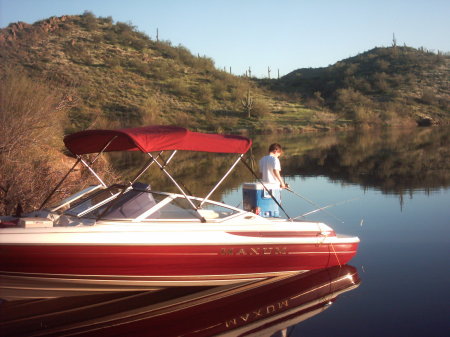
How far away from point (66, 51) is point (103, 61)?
466 centimetres

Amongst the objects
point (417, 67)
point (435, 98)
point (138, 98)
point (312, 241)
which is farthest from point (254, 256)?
point (417, 67)

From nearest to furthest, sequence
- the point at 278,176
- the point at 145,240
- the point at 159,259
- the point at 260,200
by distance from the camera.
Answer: the point at 145,240 < the point at 159,259 < the point at 260,200 < the point at 278,176

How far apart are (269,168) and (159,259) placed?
323cm

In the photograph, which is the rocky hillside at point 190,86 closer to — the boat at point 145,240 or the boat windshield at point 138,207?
the boat windshield at point 138,207

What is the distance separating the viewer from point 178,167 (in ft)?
84.3

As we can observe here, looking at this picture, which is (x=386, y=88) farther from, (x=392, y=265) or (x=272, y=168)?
(x=392, y=265)

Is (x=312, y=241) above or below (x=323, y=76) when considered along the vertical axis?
below

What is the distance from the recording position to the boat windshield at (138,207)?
7340mm

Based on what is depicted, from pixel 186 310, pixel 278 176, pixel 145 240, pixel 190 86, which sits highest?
pixel 190 86

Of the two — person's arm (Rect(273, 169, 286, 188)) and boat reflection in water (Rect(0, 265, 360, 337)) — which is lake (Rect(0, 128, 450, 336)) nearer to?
boat reflection in water (Rect(0, 265, 360, 337))

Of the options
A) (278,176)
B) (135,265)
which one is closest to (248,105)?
(278,176)

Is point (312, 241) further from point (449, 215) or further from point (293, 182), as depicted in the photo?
point (293, 182)

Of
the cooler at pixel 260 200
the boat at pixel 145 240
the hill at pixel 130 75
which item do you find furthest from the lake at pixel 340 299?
the hill at pixel 130 75

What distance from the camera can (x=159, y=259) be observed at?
23.6 feet
